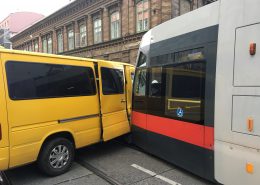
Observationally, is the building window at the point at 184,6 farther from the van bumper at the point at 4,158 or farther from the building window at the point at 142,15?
the van bumper at the point at 4,158

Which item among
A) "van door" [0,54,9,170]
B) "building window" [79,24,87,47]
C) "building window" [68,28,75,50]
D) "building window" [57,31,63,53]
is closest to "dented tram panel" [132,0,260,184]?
"van door" [0,54,9,170]

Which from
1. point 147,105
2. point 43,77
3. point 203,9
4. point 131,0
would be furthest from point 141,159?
point 131,0

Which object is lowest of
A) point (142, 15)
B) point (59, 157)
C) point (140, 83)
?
point (59, 157)

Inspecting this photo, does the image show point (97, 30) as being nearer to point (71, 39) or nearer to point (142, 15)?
point (71, 39)

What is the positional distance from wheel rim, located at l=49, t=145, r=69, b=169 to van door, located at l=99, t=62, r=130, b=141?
1032 mm

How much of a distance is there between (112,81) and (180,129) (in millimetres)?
2224

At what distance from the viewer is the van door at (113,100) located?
19.8ft

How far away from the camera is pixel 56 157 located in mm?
5047

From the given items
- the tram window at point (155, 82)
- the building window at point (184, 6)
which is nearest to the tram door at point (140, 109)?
the tram window at point (155, 82)

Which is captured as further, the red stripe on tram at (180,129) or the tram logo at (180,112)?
the tram logo at (180,112)

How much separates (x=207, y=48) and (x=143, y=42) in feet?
7.55

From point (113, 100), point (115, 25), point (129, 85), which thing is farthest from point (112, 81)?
point (115, 25)

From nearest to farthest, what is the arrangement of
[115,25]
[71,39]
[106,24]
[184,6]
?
1. [184,6]
2. [115,25]
3. [106,24]
4. [71,39]

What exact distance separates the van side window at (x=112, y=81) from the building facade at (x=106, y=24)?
10.1m
